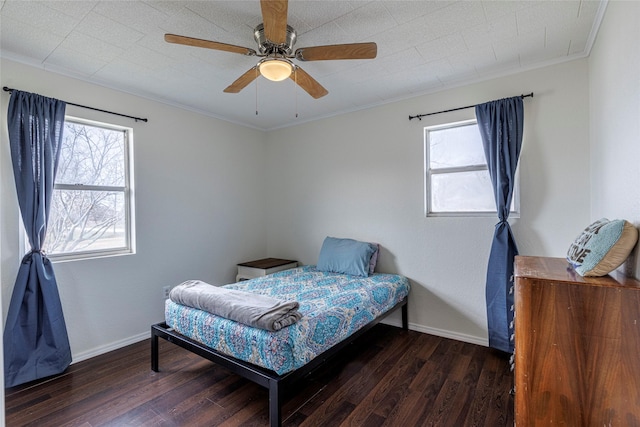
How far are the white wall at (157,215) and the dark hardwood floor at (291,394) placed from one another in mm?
485

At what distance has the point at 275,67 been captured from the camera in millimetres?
1884

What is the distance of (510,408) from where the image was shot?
2010 millimetres

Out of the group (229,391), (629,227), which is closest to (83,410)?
(229,391)

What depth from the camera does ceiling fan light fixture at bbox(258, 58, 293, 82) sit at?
187 cm

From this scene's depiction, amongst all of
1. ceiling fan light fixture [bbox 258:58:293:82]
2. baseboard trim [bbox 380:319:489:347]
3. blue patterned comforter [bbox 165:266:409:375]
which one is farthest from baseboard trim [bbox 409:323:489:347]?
ceiling fan light fixture [bbox 258:58:293:82]

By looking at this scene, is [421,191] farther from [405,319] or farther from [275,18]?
[275,18]

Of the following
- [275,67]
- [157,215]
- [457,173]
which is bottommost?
[157,215]

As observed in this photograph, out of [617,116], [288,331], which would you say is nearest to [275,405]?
[288,331]

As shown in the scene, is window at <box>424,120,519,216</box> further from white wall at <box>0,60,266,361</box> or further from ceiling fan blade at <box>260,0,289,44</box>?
white wall at <box>0,60,266,361</box>

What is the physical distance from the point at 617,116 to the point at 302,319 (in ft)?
7.04

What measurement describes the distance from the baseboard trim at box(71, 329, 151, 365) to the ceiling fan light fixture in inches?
110

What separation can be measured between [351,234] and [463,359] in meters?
1.69

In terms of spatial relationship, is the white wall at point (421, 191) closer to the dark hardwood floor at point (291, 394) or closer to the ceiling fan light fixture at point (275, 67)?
the dark hardwood floor at point (291, 394)

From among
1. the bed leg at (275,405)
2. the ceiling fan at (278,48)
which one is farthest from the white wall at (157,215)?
the bed leg at (275,405)
